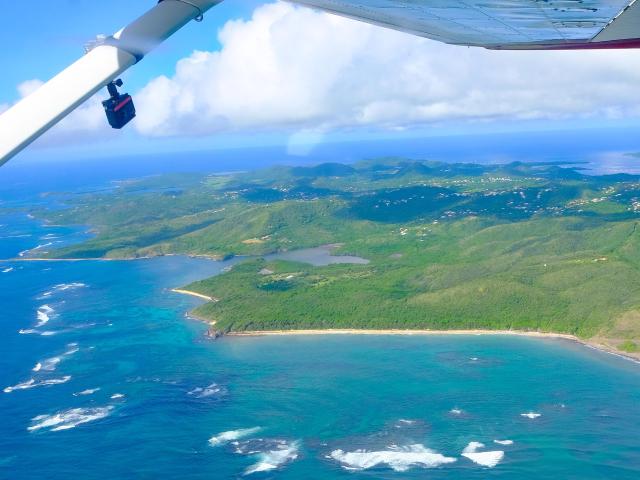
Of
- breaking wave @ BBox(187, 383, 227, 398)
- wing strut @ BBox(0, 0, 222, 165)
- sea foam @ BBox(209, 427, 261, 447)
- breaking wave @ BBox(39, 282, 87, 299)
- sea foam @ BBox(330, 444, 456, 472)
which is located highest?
wing strut @ BBox(0, 0, 222, 165)

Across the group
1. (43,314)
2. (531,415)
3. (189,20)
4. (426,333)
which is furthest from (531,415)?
(43,314)

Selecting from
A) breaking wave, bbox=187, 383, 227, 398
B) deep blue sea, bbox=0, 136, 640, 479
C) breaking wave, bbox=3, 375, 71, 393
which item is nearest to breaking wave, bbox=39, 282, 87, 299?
deep blue sea, bbox=0, 136, 640, 479

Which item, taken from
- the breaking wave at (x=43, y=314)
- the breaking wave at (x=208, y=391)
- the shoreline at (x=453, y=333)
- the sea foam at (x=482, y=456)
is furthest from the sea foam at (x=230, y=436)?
the breaking wave at (x=43, y=314)

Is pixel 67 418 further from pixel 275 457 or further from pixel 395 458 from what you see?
pixel 395 458

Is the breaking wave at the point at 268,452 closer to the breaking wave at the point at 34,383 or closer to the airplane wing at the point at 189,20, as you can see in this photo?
the breaking wave at the point at 34,383

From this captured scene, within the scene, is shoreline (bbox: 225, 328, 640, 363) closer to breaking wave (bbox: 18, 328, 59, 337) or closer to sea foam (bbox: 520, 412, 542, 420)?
sea foam (bbox: 520, 412, 542, 420)

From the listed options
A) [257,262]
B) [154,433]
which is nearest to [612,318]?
[154,433]

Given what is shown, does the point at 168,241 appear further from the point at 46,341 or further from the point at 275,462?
the point at 275,462
